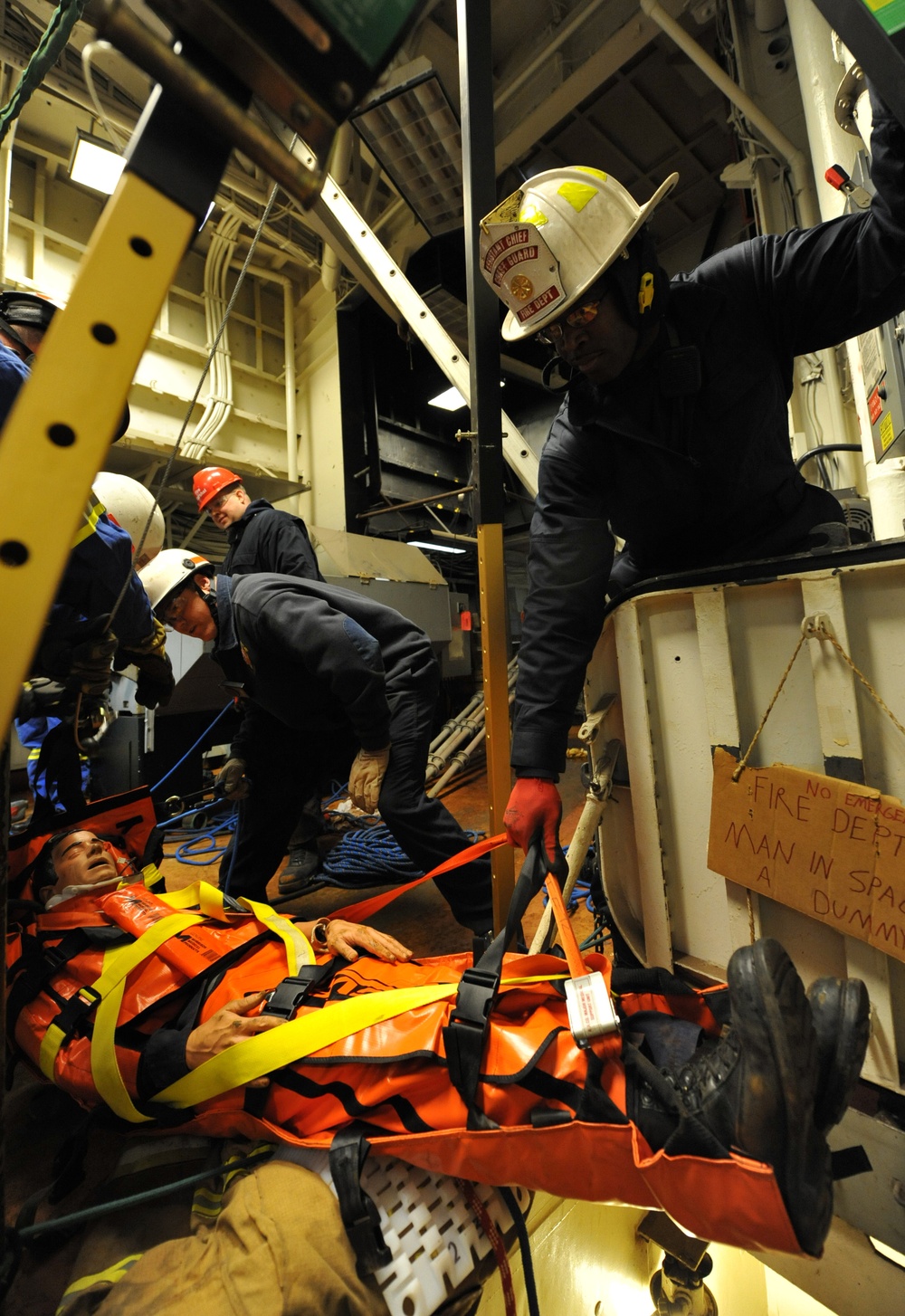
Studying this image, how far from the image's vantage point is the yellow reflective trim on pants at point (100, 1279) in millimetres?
900

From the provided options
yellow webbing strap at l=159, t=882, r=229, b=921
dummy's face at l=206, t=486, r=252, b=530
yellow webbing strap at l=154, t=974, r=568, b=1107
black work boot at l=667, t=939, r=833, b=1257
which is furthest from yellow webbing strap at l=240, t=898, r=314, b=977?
dummy's face at l=206, t=486, r=252, b=530

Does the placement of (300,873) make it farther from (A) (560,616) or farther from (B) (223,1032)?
(A) (560,616)

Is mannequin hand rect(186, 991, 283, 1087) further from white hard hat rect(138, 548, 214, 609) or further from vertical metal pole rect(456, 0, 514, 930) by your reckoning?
white hard hat rect(138, 548, 214, 609)

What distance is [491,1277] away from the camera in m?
1.00

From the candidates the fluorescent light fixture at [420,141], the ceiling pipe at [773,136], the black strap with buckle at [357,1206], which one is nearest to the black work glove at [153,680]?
the black strap with buckle at [357,1206]

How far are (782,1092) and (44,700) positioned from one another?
2.68 m

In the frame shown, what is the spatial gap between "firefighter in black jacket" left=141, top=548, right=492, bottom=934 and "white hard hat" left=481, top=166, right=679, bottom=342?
3.89 ft

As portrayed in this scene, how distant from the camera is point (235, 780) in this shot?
2.61 m

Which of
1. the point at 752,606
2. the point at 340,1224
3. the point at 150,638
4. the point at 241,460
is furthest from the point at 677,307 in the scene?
the point at 241,460

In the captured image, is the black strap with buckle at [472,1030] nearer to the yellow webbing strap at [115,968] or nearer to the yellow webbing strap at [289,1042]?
the yellow webbing strap at [289,1042]

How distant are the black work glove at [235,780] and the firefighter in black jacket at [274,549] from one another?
20.4 inches

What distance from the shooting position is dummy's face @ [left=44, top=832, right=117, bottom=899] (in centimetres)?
172

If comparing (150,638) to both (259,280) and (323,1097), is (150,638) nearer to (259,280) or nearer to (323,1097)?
(323,1097)

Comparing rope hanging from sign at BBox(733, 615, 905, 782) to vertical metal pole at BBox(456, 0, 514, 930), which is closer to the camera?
rope hanging from sign at BBox(733, 615, 905, 782)
